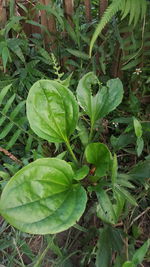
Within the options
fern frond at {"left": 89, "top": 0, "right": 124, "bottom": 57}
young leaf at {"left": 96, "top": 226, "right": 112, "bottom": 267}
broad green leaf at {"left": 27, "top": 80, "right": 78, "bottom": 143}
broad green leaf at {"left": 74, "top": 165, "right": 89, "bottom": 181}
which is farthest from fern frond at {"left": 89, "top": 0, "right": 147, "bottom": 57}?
young leaf at {"left": 96, "top": 226, "right": 112, "bottom": 267}

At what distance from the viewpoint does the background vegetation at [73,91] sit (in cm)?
90

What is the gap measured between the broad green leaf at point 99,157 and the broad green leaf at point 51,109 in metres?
0.07

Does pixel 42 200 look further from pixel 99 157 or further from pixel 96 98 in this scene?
pixel 96 98

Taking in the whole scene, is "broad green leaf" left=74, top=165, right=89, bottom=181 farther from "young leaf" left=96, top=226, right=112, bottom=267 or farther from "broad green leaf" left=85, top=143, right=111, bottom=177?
"young leaf" left=96, top=226, right=112, bottom=267

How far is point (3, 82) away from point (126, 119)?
0.41 meters

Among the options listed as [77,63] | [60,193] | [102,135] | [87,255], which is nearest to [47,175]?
[60,193]

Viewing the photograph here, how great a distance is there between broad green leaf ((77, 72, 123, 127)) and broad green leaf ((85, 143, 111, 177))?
0.11 metres

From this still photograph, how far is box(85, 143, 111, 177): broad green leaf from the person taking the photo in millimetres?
806

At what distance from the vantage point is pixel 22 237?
3.21 feet

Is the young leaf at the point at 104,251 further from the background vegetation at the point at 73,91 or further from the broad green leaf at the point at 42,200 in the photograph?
the broad green leaf at the point at 42,200

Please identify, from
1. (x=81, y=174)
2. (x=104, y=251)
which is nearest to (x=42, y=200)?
(x=81, y=174)

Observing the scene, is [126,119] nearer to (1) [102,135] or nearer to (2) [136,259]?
(1) [102,135]

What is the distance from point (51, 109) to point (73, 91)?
34 centimetres

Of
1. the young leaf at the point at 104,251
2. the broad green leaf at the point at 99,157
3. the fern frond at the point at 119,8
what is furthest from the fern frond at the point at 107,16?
the young leaf at the point at 104,251
